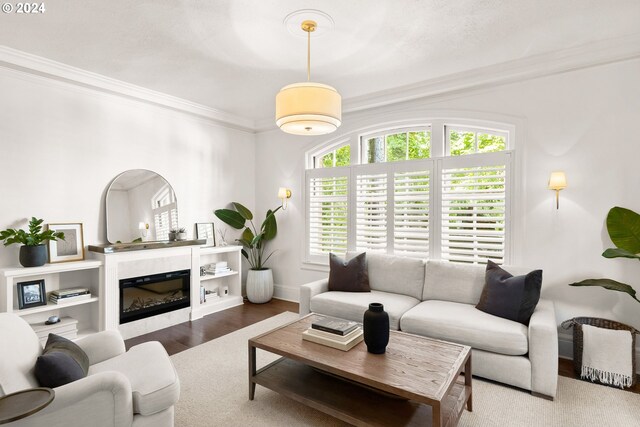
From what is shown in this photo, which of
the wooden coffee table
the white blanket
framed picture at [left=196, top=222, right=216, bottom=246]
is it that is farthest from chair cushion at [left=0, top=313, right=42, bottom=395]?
the white blanket

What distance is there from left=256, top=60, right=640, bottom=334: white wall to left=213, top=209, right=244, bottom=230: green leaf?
349 centimetres

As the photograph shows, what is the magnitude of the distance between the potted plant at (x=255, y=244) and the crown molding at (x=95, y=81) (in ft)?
4.75

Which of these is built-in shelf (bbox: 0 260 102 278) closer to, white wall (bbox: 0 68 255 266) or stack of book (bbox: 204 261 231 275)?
white wall (bbox: 0 68 255 266)

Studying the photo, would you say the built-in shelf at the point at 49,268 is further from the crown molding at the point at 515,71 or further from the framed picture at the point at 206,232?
the crown molding at the point at 515,71

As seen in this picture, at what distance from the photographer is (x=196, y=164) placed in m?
4.95

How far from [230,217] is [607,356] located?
4634 mm

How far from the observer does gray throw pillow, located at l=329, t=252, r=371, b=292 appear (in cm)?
392

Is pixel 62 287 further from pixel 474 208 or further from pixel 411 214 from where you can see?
pixel 474 208

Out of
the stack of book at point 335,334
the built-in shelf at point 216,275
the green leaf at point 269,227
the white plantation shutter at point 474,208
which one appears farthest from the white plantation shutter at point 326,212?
the stack of book at point 335,334

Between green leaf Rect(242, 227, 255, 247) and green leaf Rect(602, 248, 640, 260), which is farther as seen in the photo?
green leaf Rect(242, 227, 255, 247)

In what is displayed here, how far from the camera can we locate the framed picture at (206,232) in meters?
4.93

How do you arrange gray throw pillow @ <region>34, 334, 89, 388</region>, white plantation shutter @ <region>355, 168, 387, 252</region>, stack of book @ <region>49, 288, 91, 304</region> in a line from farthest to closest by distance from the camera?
white plantation shutter @ <region>355, 168, 387, 252</region>
stack of book @ <region>49, 288, 91, 304</region>
gray throw pillow @ <region>34, 334, 89, 388</region>

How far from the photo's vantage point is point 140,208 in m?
4.25

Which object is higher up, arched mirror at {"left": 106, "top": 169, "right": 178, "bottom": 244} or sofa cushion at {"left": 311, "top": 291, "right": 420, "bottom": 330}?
arched mirror at {"left": 106, "top": 169, "right": 178, "bottom": 244}
